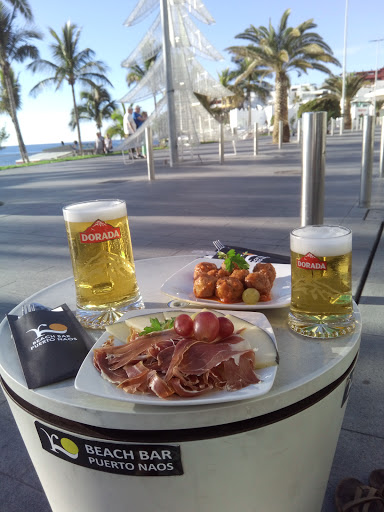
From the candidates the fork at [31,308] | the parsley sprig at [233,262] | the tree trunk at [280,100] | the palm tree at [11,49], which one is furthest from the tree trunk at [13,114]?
the parsley sprig at [233,262]

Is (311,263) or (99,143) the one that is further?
(99,143)

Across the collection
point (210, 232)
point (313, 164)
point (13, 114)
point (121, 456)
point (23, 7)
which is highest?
point (23, 7)

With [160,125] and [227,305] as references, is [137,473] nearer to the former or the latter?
[227,305]

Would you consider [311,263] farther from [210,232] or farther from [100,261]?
[210,232]

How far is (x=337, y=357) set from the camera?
3.56 feet

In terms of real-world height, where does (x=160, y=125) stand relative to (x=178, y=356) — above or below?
above

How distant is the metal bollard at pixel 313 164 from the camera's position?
237 cm

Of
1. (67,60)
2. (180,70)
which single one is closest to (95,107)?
(67,60)

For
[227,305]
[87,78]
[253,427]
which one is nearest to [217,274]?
[227,305]

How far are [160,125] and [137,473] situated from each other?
16078mm

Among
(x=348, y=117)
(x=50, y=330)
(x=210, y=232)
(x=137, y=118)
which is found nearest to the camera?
(x=50, y=330)

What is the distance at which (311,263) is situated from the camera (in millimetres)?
1139

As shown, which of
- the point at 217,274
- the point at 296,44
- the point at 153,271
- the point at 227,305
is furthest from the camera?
the point at 296,44

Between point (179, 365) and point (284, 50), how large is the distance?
25327mm
